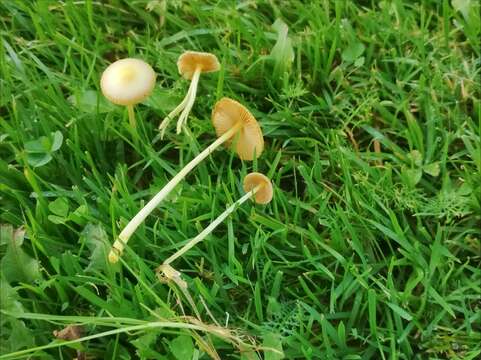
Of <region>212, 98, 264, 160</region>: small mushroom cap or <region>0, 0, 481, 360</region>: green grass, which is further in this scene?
<region>212, 98, 264, 160</region>: small mushroom cap

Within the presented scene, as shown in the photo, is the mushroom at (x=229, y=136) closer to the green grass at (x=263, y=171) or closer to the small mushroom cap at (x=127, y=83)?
the green grass at (x=263, y=171)

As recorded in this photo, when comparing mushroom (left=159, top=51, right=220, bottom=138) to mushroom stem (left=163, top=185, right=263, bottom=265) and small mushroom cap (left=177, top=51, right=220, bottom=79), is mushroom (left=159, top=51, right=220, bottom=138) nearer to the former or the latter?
small mushroom cap (left=177, top=51, right=220, bottom=79)

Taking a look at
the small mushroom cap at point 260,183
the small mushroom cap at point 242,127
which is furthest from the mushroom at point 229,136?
the small mushroom cap at point 260,183

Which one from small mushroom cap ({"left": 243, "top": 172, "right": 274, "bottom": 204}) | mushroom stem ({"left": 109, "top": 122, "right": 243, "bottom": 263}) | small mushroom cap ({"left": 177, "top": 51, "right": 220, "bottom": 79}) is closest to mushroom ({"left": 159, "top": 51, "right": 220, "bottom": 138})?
small mushroom cap ({"left": 177, "top": 51, "right": 220, "bottom": 79})

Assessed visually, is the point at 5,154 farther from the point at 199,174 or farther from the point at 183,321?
the point at 183,321

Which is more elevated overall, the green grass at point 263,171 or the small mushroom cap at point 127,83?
the small mushroom cap at point 127,83

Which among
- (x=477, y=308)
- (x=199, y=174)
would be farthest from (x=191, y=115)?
(x=477, y=308)
